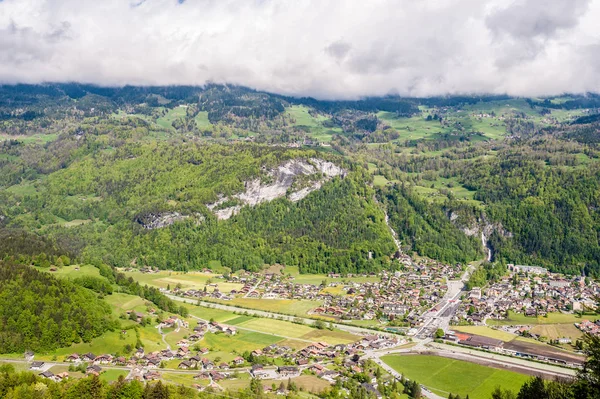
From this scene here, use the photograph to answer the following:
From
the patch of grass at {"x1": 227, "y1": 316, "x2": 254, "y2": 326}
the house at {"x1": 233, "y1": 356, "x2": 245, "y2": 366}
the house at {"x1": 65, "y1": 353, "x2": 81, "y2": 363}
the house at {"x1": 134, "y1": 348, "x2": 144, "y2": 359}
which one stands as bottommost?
the patch of grass at {"x1": 227, "y1": 316, "x2": 254, "y2": 326}

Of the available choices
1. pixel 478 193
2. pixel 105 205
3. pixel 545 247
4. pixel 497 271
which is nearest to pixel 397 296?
pixel 497 271

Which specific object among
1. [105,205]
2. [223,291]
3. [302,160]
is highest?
[302,160]

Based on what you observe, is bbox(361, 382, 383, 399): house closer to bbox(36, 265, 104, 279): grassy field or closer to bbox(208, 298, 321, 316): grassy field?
bbox(208, 298, 321, 316): grassy field

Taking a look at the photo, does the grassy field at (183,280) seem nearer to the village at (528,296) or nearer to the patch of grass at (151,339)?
the patch of grass at (151,339)

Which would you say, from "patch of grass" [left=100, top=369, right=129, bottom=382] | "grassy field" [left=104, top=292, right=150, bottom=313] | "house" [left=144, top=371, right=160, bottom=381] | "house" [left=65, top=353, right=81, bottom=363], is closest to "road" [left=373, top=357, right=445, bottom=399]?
"house" [left=144, top=371, right=160, bottom=381]

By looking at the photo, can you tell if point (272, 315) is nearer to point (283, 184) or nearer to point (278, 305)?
point (278, 305)

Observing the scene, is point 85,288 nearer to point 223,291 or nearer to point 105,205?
point 223,291
